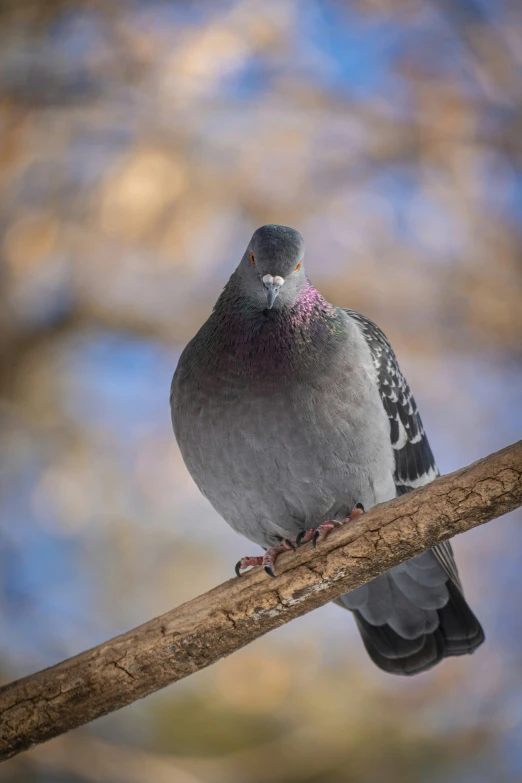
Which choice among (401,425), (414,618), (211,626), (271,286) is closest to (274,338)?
(271,286)

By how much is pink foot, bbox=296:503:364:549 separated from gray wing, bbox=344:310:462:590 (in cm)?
47

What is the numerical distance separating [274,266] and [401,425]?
1289mm

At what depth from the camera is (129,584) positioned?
23.9ft

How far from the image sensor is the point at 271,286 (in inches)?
174

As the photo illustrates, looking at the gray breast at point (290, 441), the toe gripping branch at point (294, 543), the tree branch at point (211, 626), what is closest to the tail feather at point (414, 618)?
the gray breast at point (290, 441)

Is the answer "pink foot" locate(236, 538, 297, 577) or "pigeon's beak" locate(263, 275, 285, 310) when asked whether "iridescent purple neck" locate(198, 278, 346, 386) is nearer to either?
"pigeon's beak" locate(263, 275, 285, 310)

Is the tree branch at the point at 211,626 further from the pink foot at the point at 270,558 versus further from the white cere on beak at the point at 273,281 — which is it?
the white cere on beak at the point at 273,281

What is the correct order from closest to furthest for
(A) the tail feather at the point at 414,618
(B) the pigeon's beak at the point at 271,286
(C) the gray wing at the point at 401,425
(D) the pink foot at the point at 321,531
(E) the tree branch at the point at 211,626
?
(E) the tree branch at the point at 211,626, (D) the pink foot at the point at 321,531, (B) the pigeon's beak at the point at 271,286, (C) the gray wing at the point at 401,425, (A) the tail feather at the point at 414,618

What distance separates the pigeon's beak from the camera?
4.39m

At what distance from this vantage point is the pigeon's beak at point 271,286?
4.39m

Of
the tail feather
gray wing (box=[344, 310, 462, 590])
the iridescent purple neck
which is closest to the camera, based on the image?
the iridescent purple neck

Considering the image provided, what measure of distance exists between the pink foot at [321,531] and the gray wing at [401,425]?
18.4 inches

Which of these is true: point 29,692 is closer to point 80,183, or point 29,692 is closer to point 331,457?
point 331,457

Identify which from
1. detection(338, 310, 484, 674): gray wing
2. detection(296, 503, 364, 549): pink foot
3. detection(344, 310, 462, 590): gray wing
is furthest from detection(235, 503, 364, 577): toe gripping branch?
detection(338, 310, 484, 674): gray wing
